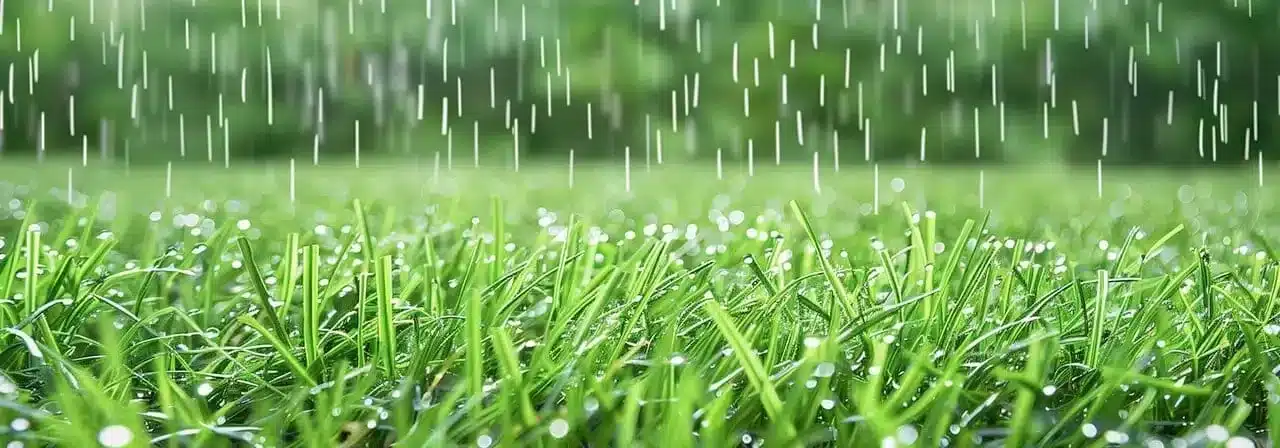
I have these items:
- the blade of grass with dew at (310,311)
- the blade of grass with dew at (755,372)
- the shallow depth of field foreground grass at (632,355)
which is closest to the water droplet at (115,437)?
the shallow depth of field foreground grass at (632,355)

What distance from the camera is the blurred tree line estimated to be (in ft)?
36.9

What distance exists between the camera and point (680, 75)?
38.6 ft

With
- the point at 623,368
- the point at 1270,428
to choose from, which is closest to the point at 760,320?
the point at 623,368

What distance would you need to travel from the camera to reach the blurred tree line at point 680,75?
11242 mm

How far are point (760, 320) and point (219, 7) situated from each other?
11.7m

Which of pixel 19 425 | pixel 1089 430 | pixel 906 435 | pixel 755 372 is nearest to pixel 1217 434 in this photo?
pixel 1089 430

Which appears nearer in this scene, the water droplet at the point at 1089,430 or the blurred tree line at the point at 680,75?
the water droplet at the point at 1089,430

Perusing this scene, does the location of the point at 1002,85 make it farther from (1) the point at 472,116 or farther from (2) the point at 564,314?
(2) the point at 564,314

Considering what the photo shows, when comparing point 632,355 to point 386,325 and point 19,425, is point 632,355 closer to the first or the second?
point 386,325

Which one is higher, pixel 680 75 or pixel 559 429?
pixel 680 75

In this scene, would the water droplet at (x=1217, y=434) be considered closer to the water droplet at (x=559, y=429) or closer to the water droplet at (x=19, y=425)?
the water droplet at (x=559, y=429)

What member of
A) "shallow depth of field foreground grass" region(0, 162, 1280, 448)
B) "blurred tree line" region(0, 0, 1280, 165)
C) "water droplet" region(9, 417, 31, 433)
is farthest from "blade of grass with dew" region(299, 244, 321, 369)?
"blurred tree line" region(0, 0, 1280, 165)

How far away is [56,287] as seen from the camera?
1.16 m

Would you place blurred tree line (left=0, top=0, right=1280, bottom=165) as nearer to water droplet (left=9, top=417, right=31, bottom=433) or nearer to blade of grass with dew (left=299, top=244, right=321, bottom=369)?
blade of grass with dew (left=299, top=244, right=321, bottom=369)
